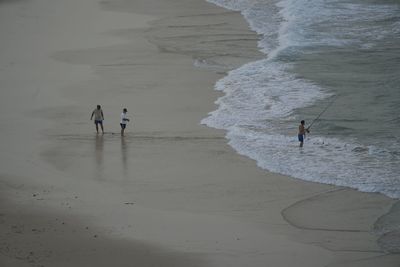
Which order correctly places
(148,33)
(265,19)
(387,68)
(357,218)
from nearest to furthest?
(357,218) < (387,68) < (148,33) < (265,19)

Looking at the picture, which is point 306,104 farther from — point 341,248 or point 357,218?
point 341,248

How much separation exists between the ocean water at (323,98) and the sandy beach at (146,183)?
28.3 inches

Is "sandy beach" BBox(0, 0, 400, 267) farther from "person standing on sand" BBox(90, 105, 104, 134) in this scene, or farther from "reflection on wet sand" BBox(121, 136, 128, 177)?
"person standing on sand" BBox(90, 105, 104, 134)

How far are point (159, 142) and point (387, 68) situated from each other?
34.9 ft

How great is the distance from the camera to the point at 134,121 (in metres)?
22.5

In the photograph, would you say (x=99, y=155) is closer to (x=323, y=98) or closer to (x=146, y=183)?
(x=146, y=183)

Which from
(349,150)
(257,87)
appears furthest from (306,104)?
(349,150)

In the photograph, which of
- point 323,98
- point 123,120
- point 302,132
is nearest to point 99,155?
point 123,120

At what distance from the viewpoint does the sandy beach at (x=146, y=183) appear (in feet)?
47.2

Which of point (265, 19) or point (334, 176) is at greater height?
point (265, 19)

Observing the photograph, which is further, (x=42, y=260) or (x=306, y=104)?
(x=306, y=104)

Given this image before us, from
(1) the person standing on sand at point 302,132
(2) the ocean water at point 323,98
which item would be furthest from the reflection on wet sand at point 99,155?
(1) the person standing on sand at point 302,132

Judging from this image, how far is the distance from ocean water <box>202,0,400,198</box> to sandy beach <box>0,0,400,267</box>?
72 cm

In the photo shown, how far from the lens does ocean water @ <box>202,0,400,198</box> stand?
19.2 metres
